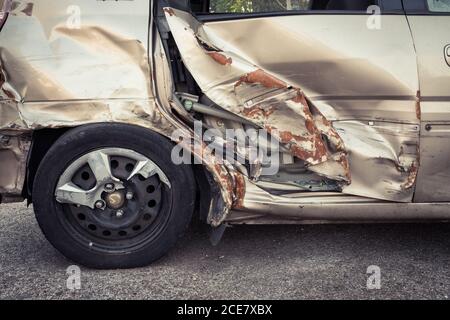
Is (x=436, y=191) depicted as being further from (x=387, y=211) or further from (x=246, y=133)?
(x=246, y=133)

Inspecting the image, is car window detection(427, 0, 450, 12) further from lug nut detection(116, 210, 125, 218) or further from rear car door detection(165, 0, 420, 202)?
lug nut detection(116, 210, 125, 218)

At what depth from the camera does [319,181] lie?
9.46 ft

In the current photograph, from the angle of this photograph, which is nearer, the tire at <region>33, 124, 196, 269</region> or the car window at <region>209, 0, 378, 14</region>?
the tire at <region>33, 124, 196, 269</region>

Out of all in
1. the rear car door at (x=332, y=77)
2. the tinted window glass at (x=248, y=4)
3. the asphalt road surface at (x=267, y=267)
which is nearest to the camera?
the asphalt road surface at (x=267, y=267)

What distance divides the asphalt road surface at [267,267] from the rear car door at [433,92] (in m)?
0.48

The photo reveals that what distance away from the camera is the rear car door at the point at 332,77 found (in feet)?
8.97

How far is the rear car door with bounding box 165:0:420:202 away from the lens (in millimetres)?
2734

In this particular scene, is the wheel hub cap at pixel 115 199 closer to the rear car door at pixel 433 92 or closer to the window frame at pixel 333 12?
the window frame at pixel 333 12

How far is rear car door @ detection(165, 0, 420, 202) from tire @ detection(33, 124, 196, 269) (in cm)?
49

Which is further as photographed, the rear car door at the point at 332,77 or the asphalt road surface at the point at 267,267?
the rear car door at the point at 332,77

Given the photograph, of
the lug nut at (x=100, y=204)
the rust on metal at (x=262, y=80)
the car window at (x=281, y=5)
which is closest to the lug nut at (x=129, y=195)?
the lug nut at (x=100, y=204)

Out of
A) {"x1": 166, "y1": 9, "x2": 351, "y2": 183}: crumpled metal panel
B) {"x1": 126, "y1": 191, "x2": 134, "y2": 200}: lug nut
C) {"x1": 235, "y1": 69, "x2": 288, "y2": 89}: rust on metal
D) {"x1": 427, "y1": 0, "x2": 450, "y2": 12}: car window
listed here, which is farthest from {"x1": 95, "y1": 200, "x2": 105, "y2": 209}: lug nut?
{"x1": 427, "y1": 0, "x2": 450, "y2": 12}: car window
